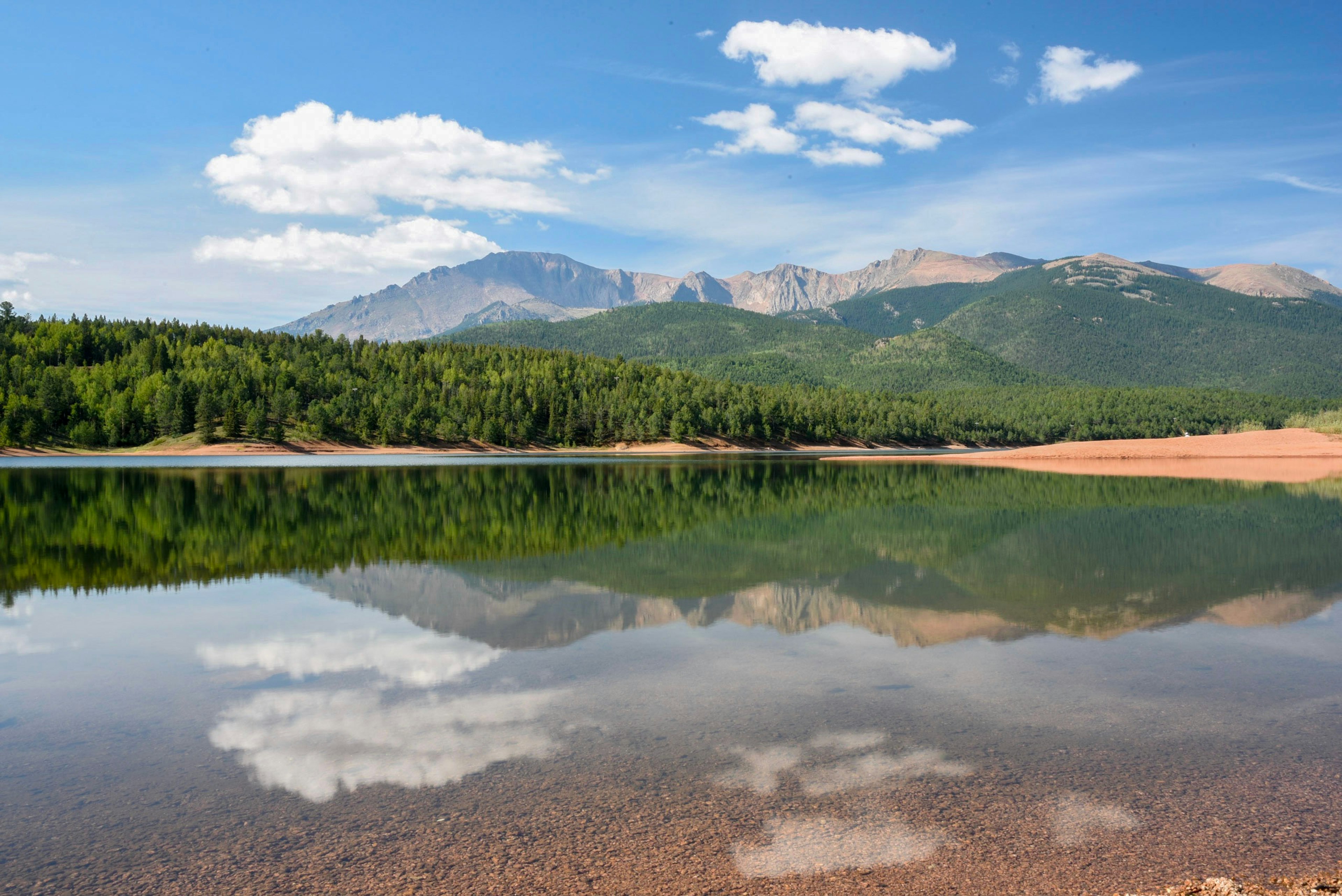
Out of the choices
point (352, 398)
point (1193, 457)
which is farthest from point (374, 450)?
point (1193, 457)

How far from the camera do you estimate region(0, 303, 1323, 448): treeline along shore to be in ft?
459

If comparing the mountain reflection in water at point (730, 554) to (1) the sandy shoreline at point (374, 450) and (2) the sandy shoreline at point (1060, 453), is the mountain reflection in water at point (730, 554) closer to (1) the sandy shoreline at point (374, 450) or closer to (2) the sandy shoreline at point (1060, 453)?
(2) the sandy shoreline at point (1060, 453)

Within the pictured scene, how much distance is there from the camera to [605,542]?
28016 mm

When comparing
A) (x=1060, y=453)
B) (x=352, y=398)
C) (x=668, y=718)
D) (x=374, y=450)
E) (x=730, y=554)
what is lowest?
(x=374, y=450)

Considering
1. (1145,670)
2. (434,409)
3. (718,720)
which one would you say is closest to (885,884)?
(718,720)

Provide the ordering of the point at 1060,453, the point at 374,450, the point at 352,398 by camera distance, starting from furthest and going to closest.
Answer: the point at 352,398, the point at 374,450, the point at 1060,453

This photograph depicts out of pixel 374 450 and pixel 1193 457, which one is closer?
pixel 1193 457

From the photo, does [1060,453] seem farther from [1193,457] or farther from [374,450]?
[374,450]

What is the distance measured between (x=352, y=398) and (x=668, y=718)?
535 feet

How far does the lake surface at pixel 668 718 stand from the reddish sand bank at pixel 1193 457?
57.8 meters

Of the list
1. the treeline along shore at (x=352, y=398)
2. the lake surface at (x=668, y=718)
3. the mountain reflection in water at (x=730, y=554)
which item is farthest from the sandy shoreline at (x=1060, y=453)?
the lake surface at (x=668, y=718)

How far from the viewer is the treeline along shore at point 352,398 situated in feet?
459

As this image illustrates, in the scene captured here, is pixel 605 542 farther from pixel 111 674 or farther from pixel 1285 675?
pixel 1285 675

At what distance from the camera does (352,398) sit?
160 meters
